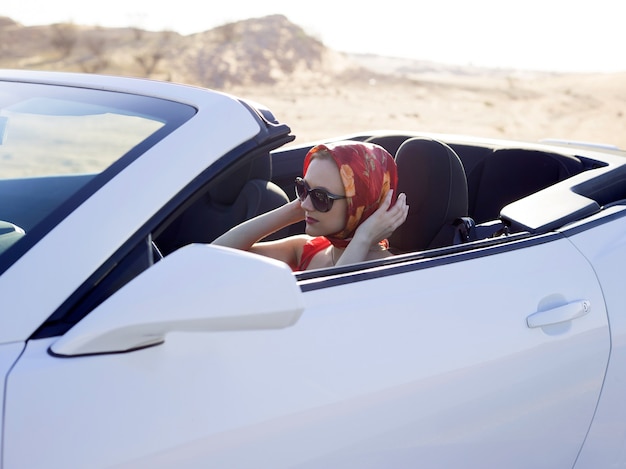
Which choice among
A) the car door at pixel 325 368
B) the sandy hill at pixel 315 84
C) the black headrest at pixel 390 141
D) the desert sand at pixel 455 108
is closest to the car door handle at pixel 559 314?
the car door at pixel 325 368

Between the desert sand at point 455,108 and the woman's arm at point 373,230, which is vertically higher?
the woman's arm at point 373,230

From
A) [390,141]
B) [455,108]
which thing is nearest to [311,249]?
[390,141]

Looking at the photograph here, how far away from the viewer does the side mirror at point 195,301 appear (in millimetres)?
1413

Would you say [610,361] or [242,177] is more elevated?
[610,361]

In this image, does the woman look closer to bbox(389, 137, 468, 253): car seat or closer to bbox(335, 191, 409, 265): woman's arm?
bbox(335, 191, 409, 265): woman's arm

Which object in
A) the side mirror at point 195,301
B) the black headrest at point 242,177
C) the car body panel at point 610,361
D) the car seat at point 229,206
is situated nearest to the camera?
the side mirror at point 195,301

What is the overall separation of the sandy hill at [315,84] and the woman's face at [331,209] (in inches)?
694

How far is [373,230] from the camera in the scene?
2459 mm

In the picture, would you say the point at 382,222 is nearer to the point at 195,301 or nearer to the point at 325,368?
the point at 325,368

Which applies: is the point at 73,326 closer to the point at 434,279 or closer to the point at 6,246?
the point at 6,246

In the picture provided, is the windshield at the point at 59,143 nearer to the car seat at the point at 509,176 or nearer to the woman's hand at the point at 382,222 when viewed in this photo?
the woman's hand at the point at 382,222

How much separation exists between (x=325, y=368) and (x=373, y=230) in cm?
84

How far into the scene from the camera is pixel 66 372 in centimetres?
147

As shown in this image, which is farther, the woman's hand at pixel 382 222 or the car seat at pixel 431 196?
Answer: the car seat at pixel 431 196
